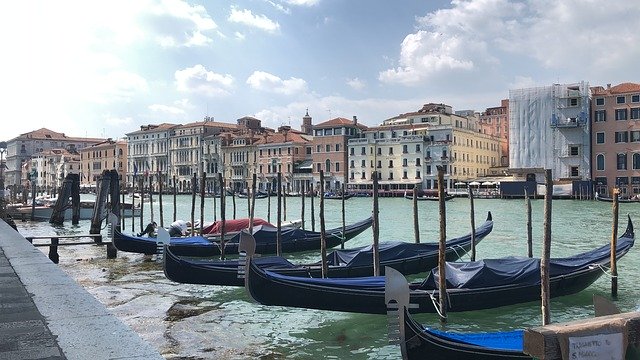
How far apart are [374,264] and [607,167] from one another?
33738 mm

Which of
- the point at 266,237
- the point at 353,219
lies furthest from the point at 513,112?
Answer: the point at 266,237

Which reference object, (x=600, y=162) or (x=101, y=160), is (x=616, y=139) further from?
(x=101, y=160)

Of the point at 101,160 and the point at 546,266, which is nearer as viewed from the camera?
the point at 546,266

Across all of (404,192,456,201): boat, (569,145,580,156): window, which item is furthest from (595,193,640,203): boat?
(404,192,456,201): boat

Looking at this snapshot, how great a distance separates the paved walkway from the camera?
238 cm

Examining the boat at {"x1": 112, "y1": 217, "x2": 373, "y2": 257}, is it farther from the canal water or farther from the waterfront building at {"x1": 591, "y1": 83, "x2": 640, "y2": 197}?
the waterfront building at {"x1": 591, "y1": 83, "x2": 640, "y2": 197}

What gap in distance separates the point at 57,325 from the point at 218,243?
9727 mm

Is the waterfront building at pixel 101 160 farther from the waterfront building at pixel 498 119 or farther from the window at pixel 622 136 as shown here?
the window at pixel 622 136

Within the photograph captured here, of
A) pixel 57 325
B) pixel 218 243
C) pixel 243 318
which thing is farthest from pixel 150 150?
pixel 57 325

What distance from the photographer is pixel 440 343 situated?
4391mm

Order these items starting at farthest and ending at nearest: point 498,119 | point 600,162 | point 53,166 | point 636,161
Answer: point 53,166 < point 498,119 < point 600,162 < point 636,161

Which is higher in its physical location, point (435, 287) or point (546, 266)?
point (546, 266)

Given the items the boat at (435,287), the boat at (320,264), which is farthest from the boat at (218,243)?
the boat at (435,287)

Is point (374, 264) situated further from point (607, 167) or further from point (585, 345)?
point (607, 167)
